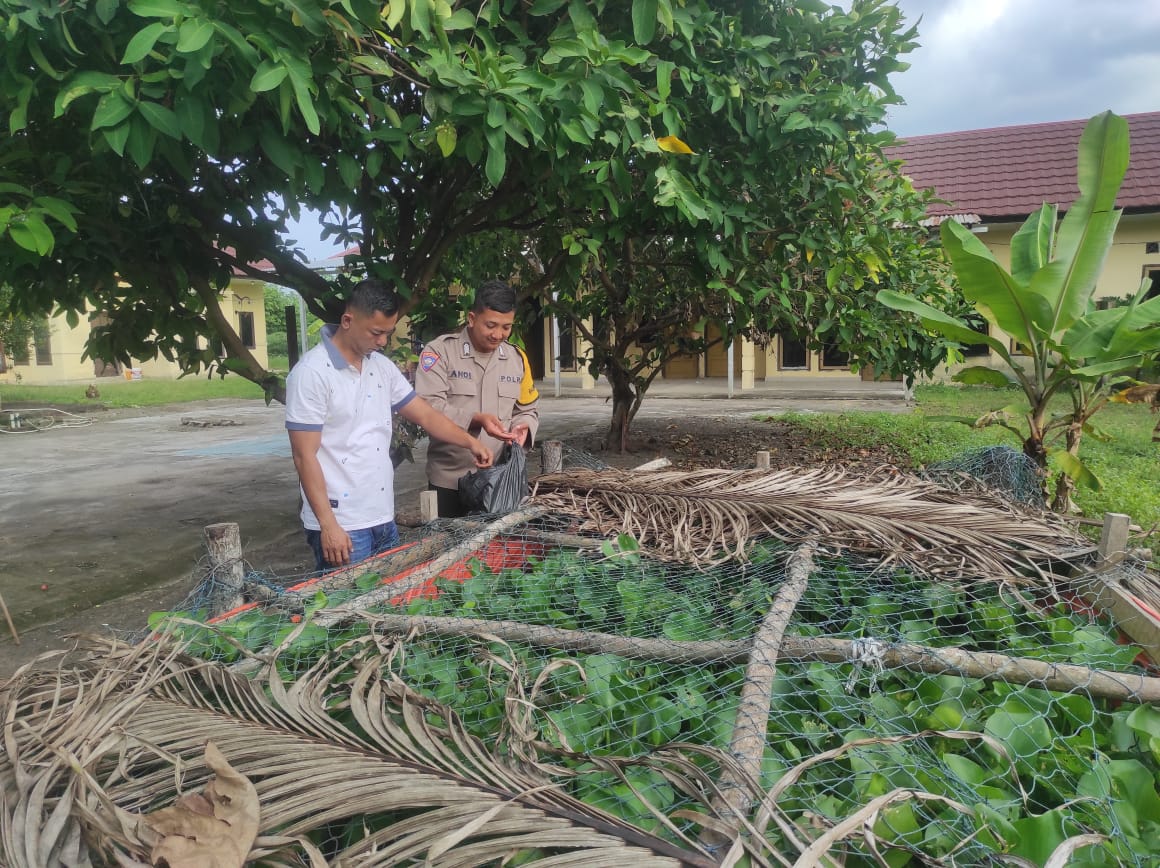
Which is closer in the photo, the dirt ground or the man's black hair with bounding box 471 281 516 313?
the man's black hair with bounding box 471 281 516 313

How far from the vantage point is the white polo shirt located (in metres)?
2.46

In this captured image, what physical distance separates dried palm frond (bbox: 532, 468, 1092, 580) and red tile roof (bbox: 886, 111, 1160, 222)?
37.5ft

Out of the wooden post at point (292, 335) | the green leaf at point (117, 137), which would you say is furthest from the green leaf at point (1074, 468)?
the wooden post at point (292, 335)

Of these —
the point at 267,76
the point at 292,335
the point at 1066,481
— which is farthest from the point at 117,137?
the point at 1066,481

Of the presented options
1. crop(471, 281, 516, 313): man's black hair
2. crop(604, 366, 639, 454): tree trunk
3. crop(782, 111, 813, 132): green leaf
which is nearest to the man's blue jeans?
crop(471, 281, 516, 313): man's black hair

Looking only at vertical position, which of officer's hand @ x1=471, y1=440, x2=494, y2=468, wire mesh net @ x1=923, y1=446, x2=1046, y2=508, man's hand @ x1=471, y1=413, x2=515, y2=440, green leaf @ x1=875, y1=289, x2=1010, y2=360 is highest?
green leaf @ x1=875, y1=289, x2=1010, y2=360

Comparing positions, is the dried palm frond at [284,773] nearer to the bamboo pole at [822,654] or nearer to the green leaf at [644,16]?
the bamboo pole at [822,654]

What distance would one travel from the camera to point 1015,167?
1419 cm

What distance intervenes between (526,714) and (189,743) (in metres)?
0.55

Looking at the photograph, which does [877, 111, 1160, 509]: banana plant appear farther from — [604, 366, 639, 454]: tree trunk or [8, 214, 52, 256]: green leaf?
[604, 366, 639, 454]: tree trunk

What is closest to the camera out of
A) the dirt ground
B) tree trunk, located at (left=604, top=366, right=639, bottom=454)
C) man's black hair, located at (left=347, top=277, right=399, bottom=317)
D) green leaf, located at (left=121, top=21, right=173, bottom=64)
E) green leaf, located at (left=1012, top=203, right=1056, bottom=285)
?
green leaf, located at (left=121, top=21, right=173, bottom=64)

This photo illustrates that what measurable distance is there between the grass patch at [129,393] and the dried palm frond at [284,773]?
541 inches

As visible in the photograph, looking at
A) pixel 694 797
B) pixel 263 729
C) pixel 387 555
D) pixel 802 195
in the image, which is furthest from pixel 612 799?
pixel 802 195

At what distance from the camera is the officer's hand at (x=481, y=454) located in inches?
112
